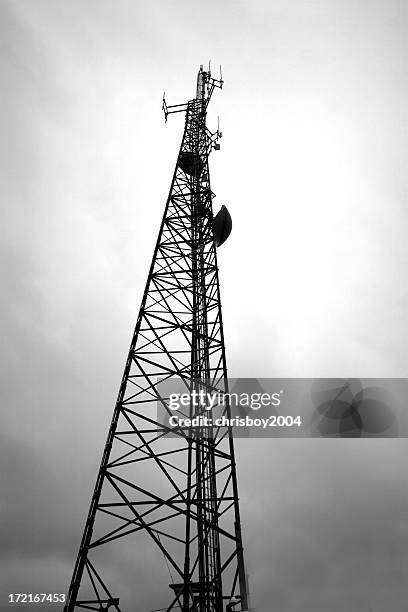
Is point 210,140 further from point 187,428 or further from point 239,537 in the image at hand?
point 239,537

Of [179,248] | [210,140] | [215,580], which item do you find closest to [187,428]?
[215,580]

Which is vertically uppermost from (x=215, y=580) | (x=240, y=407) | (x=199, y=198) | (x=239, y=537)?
(x=199, y=198)

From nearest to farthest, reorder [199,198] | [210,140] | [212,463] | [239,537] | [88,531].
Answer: [88,531] < [239,537] < [212,463] < [199,198] < [210,140]

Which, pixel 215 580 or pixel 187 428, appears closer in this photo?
pixel 215 580

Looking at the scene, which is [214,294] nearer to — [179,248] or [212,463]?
[179,248]

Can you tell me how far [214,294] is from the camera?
16.5 meters

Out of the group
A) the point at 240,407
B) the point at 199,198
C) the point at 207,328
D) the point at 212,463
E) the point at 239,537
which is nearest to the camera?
the point at 239,537

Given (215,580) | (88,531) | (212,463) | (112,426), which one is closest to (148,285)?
(112,426)

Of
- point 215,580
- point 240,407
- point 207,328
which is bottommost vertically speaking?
point 215,580

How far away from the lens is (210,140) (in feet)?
66.7

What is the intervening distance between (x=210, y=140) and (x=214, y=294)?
8.04m

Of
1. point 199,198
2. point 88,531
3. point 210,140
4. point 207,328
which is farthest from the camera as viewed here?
point 210,140

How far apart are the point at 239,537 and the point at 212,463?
6.86 feet

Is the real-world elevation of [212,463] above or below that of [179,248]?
below
